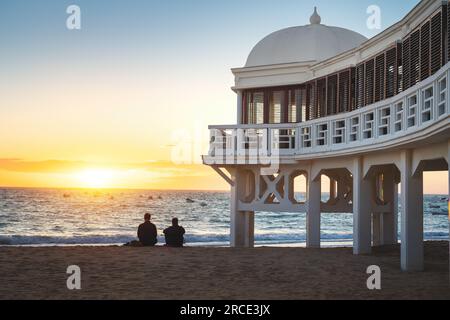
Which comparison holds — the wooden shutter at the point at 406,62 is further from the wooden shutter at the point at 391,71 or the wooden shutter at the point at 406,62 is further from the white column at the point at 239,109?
the white column at the point at 239,109

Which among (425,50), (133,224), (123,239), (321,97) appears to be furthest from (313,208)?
(133,224)

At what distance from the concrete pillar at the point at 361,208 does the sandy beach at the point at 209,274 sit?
0.52 metres

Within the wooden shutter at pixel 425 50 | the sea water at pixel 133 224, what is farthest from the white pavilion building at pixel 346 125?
the sea water at pixel 133 224

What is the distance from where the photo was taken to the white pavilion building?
49.8 ft

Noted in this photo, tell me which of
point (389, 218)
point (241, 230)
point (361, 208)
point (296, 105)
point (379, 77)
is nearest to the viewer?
point (379, 77)

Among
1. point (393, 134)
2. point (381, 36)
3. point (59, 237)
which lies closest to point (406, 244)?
point (393, 134)

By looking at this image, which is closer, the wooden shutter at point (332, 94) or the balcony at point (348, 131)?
the balcony at point (348, 131)

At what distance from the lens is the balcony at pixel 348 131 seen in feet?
44.8

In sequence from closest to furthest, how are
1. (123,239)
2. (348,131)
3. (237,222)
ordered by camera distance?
(348,131), (237,222), (123,239)

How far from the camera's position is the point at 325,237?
69.1 metres

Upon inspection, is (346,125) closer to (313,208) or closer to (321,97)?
(321,97)

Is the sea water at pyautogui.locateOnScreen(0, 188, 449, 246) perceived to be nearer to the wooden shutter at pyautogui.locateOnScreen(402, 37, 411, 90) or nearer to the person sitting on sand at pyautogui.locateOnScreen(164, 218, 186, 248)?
the person sitting on sand at pyautogui.locateOnScreen(164, 218, 186, 248)

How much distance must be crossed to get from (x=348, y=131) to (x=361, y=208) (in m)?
2.48

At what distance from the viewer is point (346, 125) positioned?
20.8 meters
